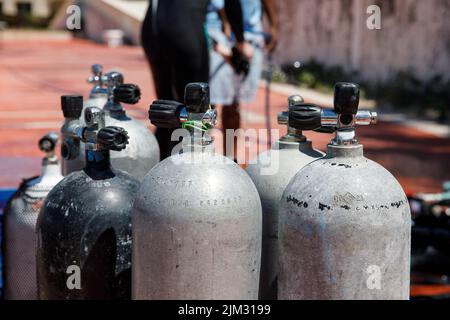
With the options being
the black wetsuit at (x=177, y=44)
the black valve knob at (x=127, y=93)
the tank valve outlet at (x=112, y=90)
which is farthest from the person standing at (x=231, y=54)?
the black valve knob at (x=127, y=93)

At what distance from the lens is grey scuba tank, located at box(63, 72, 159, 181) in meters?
2.70

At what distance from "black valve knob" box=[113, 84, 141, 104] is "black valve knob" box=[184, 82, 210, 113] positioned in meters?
0.82

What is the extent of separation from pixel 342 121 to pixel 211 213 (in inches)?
15.3

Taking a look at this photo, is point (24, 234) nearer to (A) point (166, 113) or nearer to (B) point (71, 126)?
(B) point (71, 126)

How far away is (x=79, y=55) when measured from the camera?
23734 mm

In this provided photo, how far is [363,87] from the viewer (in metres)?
13.8

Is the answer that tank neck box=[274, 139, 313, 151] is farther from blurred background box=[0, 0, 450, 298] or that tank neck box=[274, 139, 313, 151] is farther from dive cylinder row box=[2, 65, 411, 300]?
blurred background box=[0, 0, 450, 298]

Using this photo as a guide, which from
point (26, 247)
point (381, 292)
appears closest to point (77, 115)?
point (26, 247)

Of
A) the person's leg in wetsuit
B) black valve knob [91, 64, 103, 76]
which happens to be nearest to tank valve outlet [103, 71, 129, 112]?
black valve knob [91, 64, 103, 76]

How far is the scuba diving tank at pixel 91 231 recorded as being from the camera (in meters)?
2.12

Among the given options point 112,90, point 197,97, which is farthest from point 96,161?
point 112,90

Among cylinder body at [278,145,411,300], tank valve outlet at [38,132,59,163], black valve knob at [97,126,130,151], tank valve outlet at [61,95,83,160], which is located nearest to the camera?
cylinder body at [278,145,411,300]

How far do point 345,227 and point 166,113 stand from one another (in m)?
0.56

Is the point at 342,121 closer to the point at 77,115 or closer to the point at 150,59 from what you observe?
the point at 77,115
